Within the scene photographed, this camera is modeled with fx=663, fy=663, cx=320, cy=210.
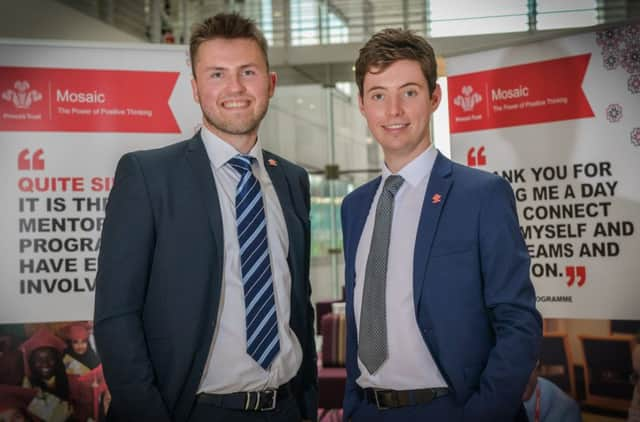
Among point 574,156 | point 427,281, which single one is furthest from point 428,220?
point 574,156

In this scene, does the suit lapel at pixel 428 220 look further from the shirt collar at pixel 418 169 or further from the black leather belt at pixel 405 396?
the black leather belt at pixel 405 396

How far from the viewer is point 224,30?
2209 mm

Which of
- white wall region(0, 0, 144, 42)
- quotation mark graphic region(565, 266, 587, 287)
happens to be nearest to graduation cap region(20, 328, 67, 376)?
quotation mark graphic region(565, 266, 587, 287)

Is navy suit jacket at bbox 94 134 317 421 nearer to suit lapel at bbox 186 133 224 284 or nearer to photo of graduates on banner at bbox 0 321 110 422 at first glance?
suit lapel at bbox 186 133 224 284

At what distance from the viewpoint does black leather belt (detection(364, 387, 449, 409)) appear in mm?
1903

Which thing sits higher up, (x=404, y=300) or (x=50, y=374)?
(x=404, y=300)

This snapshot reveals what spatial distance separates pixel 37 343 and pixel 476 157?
268 centimetres

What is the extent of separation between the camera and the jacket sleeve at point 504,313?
5.93 ft

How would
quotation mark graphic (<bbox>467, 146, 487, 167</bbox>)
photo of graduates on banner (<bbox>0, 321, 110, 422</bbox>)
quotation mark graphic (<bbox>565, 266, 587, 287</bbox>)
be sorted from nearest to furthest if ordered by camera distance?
photo of graduates on banner (<bbox>0, 321, 110, 422</bbox>)
quotation mark graphic (<bbox>565, 266, 587, 287</bbox>)
quotation mark graphic (<bbox>467, 146, 487, 167</bbox>)

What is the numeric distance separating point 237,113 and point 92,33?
588 centimetres

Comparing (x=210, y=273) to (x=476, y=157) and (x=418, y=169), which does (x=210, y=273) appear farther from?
(x=476, y=157)

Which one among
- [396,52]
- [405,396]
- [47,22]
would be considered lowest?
[405,396]

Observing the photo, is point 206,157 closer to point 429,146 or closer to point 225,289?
point 225,289

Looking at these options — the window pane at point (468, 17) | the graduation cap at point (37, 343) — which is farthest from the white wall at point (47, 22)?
the window pane at point (468, 17)
